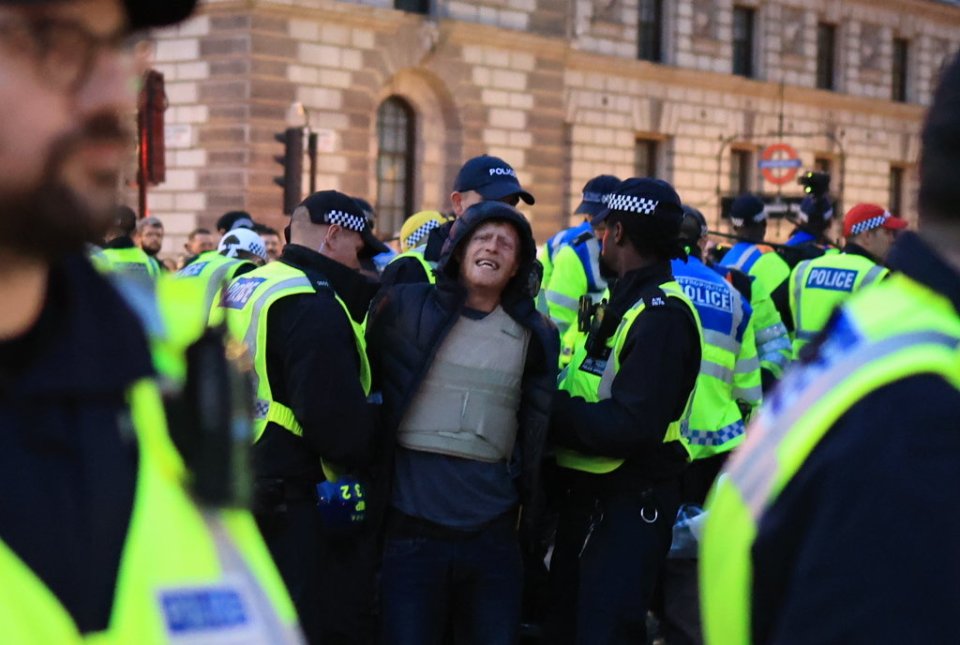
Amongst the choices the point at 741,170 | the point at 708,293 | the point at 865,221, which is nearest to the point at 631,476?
the point at 708,293

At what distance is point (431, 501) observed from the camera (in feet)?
17.1

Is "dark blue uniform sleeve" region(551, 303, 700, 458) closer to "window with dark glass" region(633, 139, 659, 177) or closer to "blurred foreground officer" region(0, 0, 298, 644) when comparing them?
"blurred foreground officer" region(0, 0, 298, 644)

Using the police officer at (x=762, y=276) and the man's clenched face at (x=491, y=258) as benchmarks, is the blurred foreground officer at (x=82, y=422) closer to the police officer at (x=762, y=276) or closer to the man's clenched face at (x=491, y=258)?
the man's clenched face at (x=491, y=258)

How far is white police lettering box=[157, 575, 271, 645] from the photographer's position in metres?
1.53

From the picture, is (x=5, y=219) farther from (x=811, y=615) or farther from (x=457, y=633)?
(x=457, y=633)

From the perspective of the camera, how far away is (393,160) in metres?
27.6

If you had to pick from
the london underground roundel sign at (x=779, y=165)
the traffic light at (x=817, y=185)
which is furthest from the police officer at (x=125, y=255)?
the london underground roundel sign at (x=779, y=165)

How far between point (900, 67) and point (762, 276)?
111ft

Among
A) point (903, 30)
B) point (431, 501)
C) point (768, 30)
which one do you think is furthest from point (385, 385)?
point (903, 30)

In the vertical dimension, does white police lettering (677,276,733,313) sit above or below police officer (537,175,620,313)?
below

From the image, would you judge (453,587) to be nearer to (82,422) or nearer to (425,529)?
(425,529)

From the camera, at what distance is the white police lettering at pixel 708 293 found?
677 centimetres

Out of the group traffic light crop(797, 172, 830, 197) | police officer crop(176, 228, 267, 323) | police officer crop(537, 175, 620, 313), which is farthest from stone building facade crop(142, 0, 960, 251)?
police officer crop(176, 228, 267, 323)

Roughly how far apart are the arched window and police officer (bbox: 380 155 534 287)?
20145 millimetres
